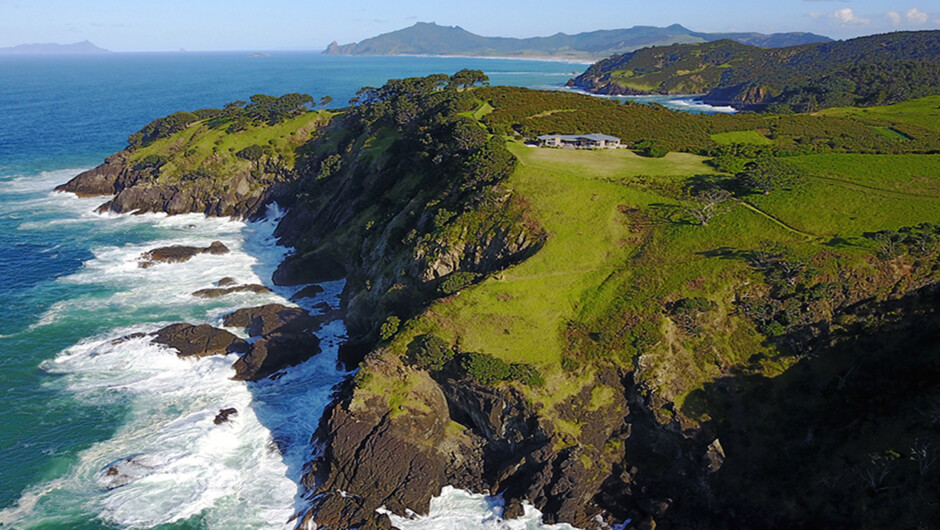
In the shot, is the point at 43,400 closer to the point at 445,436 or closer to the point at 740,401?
the point at 445,436

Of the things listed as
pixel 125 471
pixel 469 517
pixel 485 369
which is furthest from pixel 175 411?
pixel 485 369

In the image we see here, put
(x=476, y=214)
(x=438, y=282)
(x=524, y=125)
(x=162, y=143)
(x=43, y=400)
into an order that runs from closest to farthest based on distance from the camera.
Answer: (x=43, y=400)
(x=438, y=282)
(x=476, y=214)
(x=524, y=125)
(x=162, y=143)

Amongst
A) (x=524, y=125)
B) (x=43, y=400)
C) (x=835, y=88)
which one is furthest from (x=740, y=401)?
(x=835, y=88)

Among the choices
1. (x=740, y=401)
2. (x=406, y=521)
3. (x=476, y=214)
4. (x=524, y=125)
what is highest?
(x=524, y=125)

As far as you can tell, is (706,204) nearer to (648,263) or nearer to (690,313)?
(648,263)

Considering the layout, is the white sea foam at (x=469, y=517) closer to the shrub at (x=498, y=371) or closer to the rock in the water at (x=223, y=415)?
the shrub at (x=498, y=371)

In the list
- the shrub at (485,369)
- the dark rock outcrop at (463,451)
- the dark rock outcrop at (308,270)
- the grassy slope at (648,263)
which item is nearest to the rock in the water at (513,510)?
the dark rock outcrop at (463,451)

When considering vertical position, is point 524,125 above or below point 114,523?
above

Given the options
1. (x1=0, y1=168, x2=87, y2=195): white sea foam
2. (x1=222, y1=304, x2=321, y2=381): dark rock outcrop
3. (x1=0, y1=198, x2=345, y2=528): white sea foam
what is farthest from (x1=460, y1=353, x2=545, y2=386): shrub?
(x1=0, y1=168, x2=87, y2=195): white sea foam
